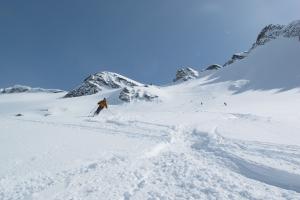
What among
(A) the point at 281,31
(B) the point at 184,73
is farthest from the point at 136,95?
(B) the point at 184,73

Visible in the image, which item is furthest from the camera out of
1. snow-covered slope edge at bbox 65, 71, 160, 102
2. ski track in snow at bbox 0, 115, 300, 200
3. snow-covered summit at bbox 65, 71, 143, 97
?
snow-covered summit at bbox 65, 71, 143, 97

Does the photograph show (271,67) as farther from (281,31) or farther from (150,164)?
(150,164)

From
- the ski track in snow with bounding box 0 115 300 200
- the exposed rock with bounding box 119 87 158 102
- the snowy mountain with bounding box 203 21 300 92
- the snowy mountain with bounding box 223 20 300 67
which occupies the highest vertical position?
the snowy mountain with bounding box 223 20 300 67

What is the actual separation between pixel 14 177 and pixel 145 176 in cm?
340

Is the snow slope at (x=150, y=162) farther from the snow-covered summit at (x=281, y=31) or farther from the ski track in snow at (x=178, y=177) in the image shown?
the snow-covered summit at (x=281, y=31)

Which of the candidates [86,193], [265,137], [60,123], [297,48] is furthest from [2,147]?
[297,48]

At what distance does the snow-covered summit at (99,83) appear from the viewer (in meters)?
91.0

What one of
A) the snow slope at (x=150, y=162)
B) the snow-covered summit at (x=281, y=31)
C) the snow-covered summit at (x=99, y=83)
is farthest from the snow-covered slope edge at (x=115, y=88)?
the snow slope at (x=150, y=162)

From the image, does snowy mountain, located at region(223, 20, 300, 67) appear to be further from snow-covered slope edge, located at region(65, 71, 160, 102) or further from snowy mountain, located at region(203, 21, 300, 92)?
snow-covered slope edge, located at region(65, 71, 160, 102)

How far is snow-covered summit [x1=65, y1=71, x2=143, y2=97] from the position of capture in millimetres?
91000

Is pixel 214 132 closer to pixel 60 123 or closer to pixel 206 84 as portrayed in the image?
pixel 60 123

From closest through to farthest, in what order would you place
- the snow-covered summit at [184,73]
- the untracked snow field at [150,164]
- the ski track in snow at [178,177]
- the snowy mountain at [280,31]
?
the ski track in snow at [178,177] → the untracked snow field at [150,164] → the snowy mountain at [280,31] → the snow-covered summit at [184,73]

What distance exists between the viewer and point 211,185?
7887 millimetres

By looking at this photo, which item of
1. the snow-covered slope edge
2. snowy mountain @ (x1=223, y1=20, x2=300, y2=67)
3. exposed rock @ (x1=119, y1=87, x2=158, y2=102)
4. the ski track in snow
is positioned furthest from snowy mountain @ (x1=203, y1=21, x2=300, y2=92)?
the ski track in snow
